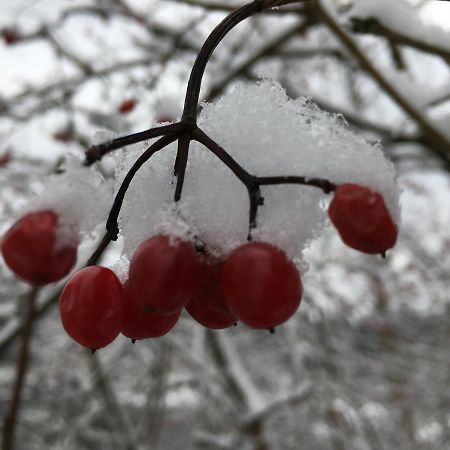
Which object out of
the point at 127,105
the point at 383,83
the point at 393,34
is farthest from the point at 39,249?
the point at 127,105

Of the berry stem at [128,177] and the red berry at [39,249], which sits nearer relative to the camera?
the red berry at [39,249]

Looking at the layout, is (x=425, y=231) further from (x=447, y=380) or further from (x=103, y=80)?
(x=103, y=80)

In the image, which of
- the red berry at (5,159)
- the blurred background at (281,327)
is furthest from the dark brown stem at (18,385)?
the red berry at (5,159)

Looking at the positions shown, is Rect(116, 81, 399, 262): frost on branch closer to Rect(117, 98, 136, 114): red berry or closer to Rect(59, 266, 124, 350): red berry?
Rect(59, 266, 124, 350): red berry

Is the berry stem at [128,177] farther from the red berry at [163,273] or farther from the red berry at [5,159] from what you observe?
the red berry at [5,159]

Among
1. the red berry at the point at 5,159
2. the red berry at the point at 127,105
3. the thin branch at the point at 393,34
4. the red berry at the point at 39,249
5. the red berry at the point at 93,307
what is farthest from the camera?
the red berry at the point at 5,159

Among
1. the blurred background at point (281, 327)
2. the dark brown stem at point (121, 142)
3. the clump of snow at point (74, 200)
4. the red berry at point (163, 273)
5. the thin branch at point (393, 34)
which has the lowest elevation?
the blurred background at point (281, 327)
